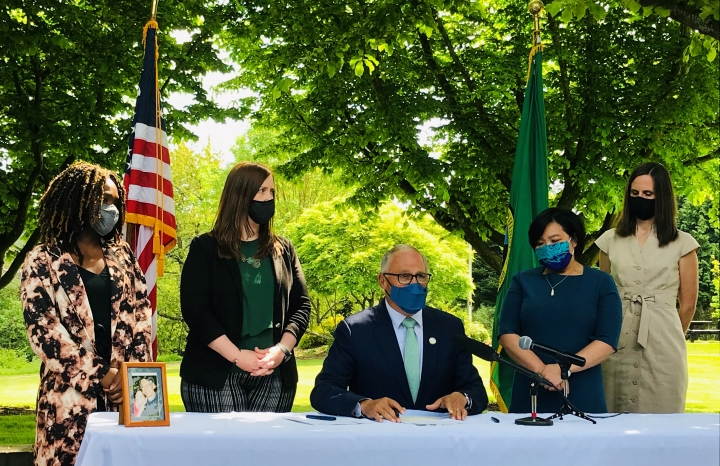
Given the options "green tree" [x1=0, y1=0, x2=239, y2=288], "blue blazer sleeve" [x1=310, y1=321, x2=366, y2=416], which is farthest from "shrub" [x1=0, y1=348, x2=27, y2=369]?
"blue blazer sleeve" [x1=310, y1=321, x2=366, y2=416]

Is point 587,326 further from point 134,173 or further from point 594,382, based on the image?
point 134,173

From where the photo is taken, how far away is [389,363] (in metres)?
4.03

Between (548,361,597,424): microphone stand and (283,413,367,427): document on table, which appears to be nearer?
(283,413,367,427): document on table

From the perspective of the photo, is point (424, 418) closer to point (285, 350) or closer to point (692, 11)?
point (285, 350)

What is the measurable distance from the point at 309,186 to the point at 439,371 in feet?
82.7

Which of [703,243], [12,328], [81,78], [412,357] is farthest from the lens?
[703,243]

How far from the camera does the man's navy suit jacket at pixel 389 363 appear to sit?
400cm

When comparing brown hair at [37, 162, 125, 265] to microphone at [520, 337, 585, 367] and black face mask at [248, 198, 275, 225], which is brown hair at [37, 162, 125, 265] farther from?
microphone at [520, 337, 585, 367]

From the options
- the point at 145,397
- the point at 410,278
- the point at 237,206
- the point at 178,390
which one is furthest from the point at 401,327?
the point at 178,390

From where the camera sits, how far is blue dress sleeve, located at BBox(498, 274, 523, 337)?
4.40 meters

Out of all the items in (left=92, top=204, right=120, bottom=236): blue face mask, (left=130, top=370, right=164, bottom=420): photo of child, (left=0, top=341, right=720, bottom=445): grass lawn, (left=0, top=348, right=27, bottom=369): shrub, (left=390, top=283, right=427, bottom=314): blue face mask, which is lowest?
(left=0, top=341, right=720, bottom=445): grass lawn

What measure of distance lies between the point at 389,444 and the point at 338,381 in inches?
33.8

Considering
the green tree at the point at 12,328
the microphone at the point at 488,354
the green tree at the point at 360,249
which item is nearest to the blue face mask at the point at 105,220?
the microphone at the point at 488,354

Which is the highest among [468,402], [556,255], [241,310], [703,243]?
[703,243]
